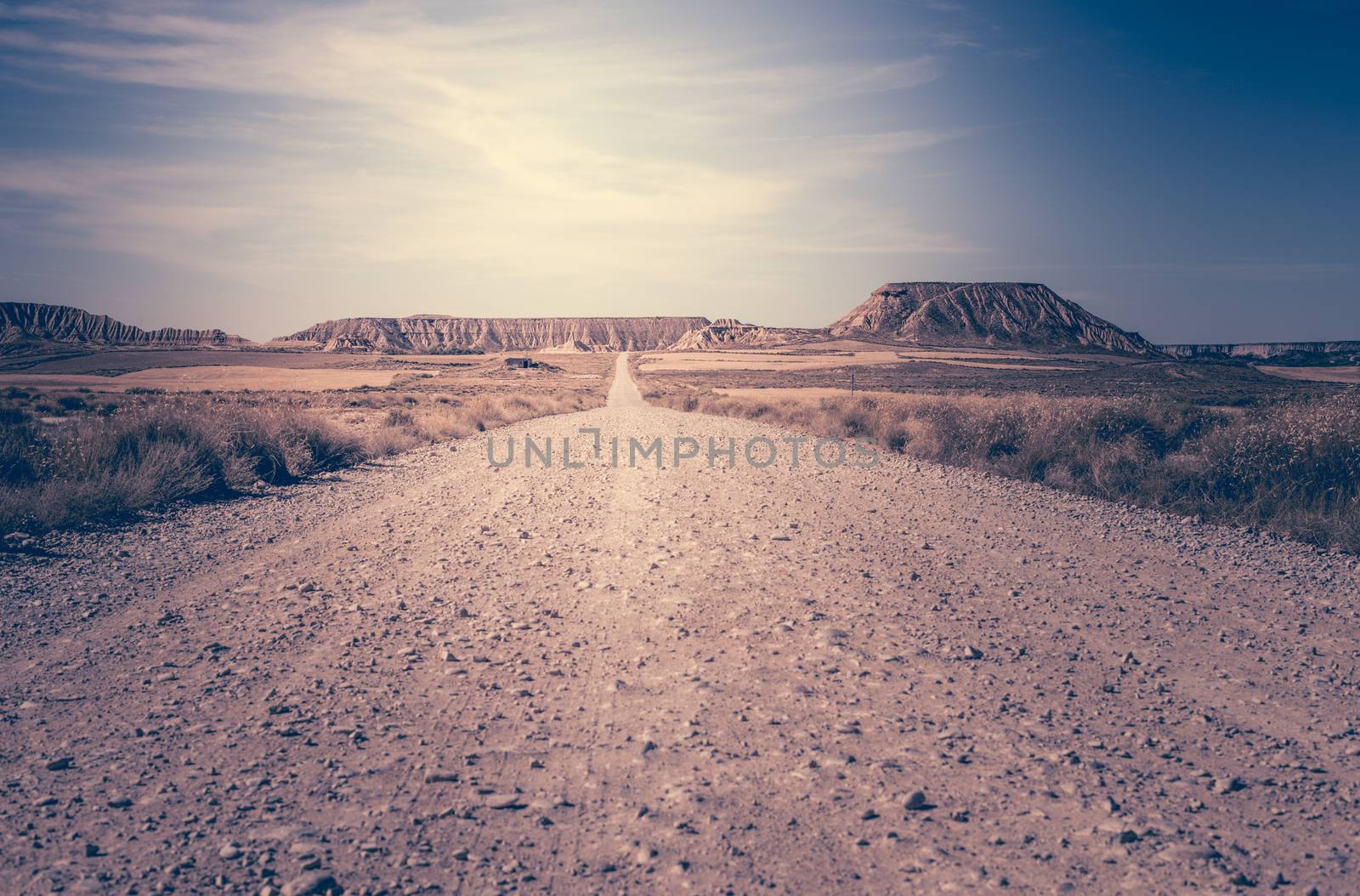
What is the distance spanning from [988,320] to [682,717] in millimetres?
188333

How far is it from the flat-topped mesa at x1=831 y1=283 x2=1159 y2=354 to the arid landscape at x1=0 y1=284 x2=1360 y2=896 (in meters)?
154

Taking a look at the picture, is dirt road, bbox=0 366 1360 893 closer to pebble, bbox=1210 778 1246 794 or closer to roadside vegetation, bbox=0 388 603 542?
pebble, bbox=1210 778 1246 794

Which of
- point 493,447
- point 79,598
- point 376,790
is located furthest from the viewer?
point 493,447

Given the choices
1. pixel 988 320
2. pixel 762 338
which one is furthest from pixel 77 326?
pixel 988 320

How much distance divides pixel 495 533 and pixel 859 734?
5.38 m

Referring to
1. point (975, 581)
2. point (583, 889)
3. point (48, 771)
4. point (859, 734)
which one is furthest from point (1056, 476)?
point (48, 771)

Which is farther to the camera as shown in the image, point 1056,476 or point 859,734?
point 1056,476

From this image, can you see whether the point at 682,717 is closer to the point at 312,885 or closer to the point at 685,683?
the point at 685,683

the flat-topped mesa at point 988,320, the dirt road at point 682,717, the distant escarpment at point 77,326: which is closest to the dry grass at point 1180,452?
the dirt road at point 682,717

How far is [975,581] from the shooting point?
20.3ft

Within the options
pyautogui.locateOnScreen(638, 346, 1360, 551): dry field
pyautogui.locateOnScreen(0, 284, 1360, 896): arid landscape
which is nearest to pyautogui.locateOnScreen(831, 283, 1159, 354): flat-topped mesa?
pyautogui.locateOnScreen(638, 346, 1360, 551): dry field

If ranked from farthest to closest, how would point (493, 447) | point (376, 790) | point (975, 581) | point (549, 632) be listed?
point (493, 447), point (975, 581), point (549, 632), point (376, 790)

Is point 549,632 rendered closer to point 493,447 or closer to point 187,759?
point 187,759

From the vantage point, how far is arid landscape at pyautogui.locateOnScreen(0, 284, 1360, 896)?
2768 millimetres
